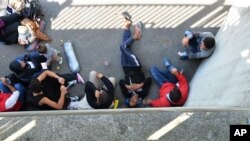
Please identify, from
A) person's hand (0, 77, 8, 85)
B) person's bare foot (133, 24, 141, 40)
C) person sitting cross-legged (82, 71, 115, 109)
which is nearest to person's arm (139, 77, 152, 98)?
person sitting cross-legged (82, 71, 115, 109)

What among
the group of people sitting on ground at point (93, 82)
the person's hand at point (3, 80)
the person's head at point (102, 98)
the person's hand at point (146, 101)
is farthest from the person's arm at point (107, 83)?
the person's hand at point (3, 80)

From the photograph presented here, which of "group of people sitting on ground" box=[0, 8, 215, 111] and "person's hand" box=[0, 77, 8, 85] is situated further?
"person's hand" box=[0, 77, 8, 85]

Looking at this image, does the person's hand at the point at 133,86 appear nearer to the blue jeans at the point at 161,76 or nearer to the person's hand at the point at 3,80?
the blue jeans at the point at 161,76

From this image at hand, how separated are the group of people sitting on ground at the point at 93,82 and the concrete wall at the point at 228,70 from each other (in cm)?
17

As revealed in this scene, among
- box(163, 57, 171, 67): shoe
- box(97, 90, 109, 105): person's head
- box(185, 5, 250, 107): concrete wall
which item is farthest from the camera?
box(163, 57, 171, 67): shoe

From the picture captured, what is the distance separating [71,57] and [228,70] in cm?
230

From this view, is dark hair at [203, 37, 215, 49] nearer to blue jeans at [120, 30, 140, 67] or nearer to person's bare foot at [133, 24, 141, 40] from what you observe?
blue jeans at [120, 30, 140, 67]

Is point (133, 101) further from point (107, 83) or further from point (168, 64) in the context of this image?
point (168, 64)

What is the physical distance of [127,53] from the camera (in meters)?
5.25

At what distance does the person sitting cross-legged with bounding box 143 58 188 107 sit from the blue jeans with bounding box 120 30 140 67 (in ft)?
0.95

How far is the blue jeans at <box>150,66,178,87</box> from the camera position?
507cm

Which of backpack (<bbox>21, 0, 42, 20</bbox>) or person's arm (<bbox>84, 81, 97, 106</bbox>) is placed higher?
backpack (<bbox>21, 0, 42, 20</bbox>)

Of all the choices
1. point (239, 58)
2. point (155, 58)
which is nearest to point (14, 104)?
point (155, 58)

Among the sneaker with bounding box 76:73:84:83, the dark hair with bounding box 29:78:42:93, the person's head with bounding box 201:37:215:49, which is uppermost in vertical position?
the person's head with bounding box 201:37:215:49
